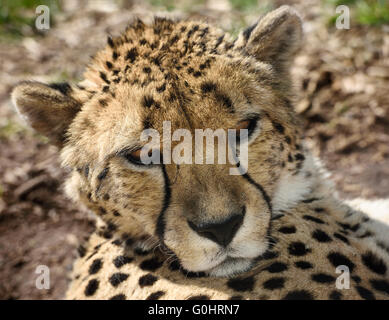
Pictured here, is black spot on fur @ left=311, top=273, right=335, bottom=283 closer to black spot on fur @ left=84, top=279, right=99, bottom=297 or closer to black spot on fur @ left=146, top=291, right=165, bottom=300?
Result: black spot on fur @ left=146, top=291, right=165, bottom=300

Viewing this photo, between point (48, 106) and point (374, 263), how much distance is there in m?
1.48

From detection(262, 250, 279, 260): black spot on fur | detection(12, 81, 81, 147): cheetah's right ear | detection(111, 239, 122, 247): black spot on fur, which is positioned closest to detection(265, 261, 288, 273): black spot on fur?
detection(262, 250, 279, 260): black spot on fur

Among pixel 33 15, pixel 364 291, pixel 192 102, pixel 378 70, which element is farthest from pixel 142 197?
pixel 33 15

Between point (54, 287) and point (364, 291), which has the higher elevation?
point (364, 291)

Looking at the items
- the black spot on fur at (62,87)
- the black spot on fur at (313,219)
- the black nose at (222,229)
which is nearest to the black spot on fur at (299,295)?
the black nose at (222,229)

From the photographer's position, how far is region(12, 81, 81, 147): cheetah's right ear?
6.48 feet

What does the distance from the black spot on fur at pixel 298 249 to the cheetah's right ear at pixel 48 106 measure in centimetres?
104

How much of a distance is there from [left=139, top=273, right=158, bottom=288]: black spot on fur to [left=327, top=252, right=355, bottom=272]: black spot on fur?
0.70m

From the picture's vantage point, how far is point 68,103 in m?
2.03

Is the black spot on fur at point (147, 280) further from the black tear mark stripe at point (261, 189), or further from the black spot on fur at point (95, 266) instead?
the black tear mark stripe at point (261, 189)

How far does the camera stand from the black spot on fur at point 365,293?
180 cm

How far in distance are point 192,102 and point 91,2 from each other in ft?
14.9
